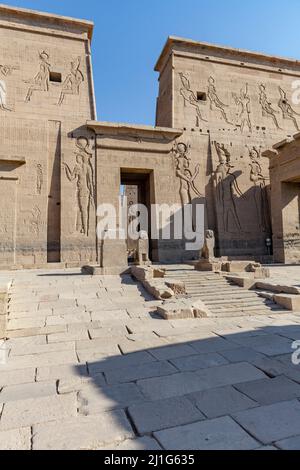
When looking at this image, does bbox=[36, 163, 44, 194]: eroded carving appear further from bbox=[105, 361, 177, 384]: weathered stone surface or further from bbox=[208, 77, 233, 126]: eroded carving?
bbox=[105, 361, 177, 384]: weathered stone surface

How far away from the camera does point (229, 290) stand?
764 centimetres

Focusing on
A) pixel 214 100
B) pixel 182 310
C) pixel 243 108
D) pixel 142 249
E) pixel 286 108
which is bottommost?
pixel 182 310

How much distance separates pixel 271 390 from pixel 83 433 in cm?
172

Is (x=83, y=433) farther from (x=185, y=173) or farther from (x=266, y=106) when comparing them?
(x=266, y=106)

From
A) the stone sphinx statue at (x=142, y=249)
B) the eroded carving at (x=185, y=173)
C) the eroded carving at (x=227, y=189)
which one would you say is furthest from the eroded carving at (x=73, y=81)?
the stone sphinx statue at (x=142, y=249)

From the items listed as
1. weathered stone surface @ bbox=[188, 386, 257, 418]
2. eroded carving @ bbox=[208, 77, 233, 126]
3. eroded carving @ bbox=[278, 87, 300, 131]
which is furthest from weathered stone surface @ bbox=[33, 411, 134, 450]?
eroded carving @ bbox=[278, 87, 300, 131]

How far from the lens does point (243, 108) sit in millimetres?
16875

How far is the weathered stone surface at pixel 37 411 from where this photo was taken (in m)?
2.32

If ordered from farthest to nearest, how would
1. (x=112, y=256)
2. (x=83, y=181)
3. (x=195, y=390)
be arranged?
(x=83, y=181)
(x=112, y=256)
(x=195, y=390)

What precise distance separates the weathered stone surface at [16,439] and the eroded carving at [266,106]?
18722 millimetres

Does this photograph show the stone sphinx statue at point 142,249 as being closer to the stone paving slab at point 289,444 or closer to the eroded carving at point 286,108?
the stone paving slab at point 289,444

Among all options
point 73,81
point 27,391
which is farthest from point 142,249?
point 73,81

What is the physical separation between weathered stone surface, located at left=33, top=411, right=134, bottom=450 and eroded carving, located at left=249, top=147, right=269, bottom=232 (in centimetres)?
1510
